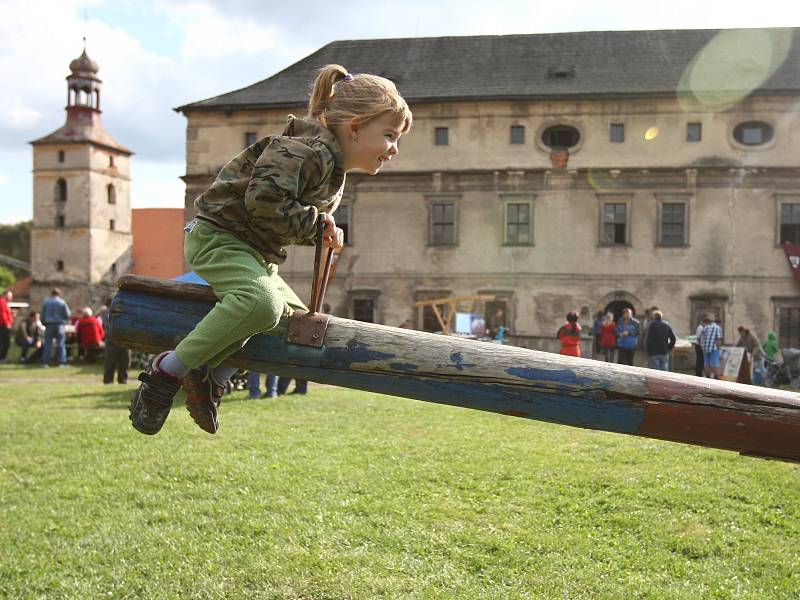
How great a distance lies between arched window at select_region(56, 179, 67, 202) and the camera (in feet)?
173

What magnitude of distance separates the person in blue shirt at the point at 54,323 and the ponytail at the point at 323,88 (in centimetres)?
1757

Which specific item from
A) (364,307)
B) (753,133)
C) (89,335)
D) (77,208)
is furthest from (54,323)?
Result: (77,208)

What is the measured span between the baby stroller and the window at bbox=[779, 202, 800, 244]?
1092cm

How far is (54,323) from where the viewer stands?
1917 centimetres

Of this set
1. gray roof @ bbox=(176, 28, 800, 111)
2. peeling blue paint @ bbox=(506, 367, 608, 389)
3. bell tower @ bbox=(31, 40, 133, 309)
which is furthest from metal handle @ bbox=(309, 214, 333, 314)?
bell tower @ bbox=(31, 40, 133, 309)

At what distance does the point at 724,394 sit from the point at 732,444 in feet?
0.56

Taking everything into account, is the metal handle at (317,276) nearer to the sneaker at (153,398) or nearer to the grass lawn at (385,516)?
the sneaker at (153,398)

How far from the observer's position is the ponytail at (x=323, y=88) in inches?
110

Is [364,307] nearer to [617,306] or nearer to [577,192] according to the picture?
[577,192]

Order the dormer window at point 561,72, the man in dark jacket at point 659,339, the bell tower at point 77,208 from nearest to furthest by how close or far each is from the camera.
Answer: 1. the man in dark jacket at point 659,339
2. the dormer window at point 561,72
3. the bell tower at point 77,208

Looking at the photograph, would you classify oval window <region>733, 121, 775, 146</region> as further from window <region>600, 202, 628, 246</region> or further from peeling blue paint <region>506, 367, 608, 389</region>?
peeling blue paint <region>506, 367, 608, 389</region>

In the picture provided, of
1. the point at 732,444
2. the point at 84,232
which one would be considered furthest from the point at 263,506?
Answer: the point at 84,232

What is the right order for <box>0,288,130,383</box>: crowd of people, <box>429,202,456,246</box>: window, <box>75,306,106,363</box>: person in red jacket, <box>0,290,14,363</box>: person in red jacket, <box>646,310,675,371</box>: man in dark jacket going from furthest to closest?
→ <box>429,202,456,246</box>: window
<box>75,306,106,363</box>: person in red jacket
<box>0,290,14,363</box>: person in red jacket
<box>0,288,130,383</box>: crowd of people
<box>646,310,675,371</box>: man in dark jacket

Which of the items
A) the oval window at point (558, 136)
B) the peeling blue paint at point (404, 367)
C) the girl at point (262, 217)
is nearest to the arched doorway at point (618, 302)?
the oval window at point (558, 136)
